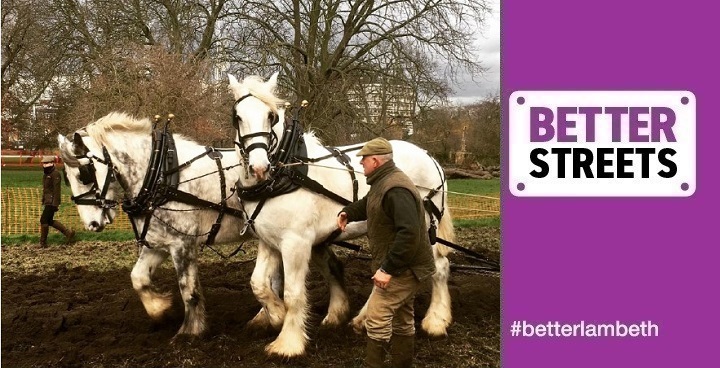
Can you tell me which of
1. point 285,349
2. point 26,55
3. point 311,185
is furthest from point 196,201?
point 26,55

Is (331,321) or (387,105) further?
(387,105)

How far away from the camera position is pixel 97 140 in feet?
16.7

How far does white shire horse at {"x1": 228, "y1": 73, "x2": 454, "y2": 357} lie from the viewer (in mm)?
4453

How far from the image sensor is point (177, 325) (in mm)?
5574

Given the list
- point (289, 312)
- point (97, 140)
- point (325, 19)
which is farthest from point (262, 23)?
point (289, 312)

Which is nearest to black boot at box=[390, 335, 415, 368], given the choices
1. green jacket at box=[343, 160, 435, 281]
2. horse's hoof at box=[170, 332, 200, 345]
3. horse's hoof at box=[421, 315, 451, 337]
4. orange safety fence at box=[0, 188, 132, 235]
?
green jacket at box=[343, 160, 435, 281]

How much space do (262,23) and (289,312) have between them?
10.8 metres

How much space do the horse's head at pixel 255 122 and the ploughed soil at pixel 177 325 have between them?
4.52 feet

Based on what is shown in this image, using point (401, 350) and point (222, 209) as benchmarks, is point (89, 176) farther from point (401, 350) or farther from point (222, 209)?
point (401, 350)

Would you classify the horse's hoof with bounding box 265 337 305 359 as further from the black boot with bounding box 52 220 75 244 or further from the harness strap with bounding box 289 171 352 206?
the black boot with bounding box 52 220 75 244

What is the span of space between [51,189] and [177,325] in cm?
584

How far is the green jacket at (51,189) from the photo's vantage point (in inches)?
398

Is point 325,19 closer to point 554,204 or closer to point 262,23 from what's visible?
point 262,23

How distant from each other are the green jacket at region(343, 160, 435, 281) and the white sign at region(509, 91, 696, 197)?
50.1 inches
